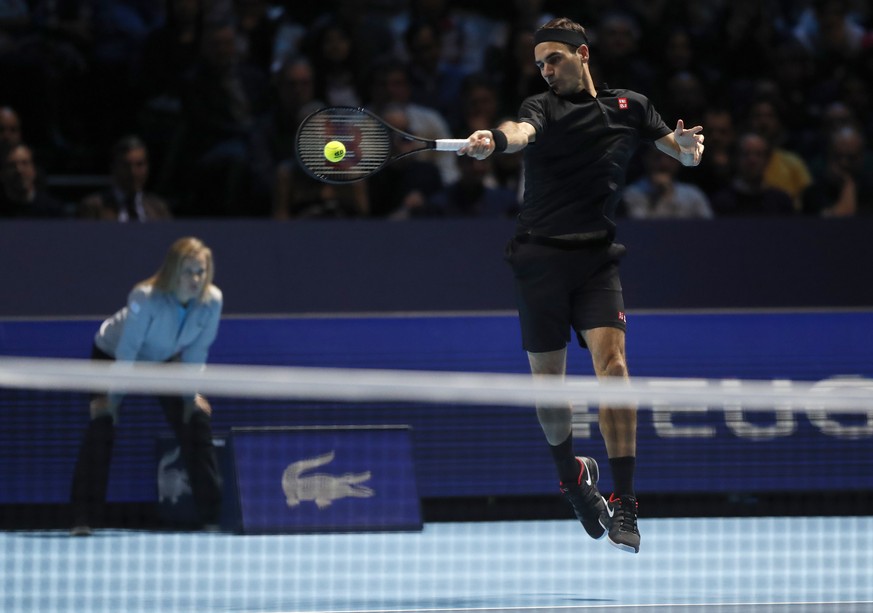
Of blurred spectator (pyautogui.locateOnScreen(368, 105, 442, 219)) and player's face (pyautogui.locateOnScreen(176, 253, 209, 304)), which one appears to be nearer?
player's face (pyautogui.locateOnScreen(176, 253, 209, 304))

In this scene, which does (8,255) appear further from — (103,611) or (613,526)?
(613,526)

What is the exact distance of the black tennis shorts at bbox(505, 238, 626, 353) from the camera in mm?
6020

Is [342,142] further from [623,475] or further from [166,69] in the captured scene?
[166,69]

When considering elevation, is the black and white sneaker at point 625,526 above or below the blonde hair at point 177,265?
below

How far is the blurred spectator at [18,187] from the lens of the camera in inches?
352

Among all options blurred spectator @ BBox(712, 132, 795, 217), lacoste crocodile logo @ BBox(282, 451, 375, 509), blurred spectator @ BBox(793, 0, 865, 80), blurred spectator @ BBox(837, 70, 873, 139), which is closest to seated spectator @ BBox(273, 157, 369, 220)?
lacoste crocodile logo @ BBox(282, 451, 375, 509)

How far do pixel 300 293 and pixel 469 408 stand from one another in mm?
1236

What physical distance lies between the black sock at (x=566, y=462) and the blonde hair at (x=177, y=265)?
95.7 inches

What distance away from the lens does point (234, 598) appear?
19.7 ft

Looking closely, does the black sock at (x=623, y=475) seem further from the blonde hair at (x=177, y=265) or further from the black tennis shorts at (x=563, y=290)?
the blonde hair at (x=177, y=265)

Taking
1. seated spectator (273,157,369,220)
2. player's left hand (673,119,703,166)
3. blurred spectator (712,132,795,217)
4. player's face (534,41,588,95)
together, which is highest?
player's face (534,41,588,95)

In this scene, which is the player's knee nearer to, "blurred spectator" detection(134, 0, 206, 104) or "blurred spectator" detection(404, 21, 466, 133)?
"blurred spectator" detection(404, 21, 466, 133)

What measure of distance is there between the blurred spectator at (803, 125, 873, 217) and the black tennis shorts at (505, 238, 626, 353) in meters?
4.21

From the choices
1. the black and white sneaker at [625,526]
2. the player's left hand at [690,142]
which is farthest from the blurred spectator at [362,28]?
the black and white sneaker at [625,526]
